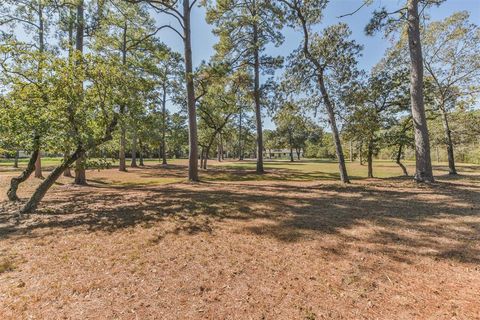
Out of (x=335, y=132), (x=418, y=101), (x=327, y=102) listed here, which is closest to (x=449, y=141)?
(x=418, y=101)

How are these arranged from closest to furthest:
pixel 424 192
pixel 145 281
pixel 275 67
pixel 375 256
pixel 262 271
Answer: pixel 145 281 → pixel 262 271 → pixel 375 256 → pixel 424 192 → pixel 275 67

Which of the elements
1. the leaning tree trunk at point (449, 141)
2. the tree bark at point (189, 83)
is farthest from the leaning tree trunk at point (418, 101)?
the tree bark at point (189, 83)

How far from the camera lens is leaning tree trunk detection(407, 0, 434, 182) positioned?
9435 millimetres

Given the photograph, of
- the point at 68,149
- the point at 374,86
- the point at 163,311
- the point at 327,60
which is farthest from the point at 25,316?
the point at 374,86

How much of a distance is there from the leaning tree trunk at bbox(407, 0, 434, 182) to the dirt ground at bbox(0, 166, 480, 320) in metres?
3.30

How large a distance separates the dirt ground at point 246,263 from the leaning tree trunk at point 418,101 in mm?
3299

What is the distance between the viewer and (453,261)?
11.3ft

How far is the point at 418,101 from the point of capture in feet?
31.2

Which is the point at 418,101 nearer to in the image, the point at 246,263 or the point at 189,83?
the point at 246,263

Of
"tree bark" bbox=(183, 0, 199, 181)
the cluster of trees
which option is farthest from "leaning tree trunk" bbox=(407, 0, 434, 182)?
"tree bark" bbox=(183, 0, 199, 181)

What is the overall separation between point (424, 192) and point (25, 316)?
10586 mm

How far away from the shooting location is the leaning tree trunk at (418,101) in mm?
9435

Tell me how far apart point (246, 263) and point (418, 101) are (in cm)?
1040

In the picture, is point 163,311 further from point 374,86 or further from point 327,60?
point 374,86
